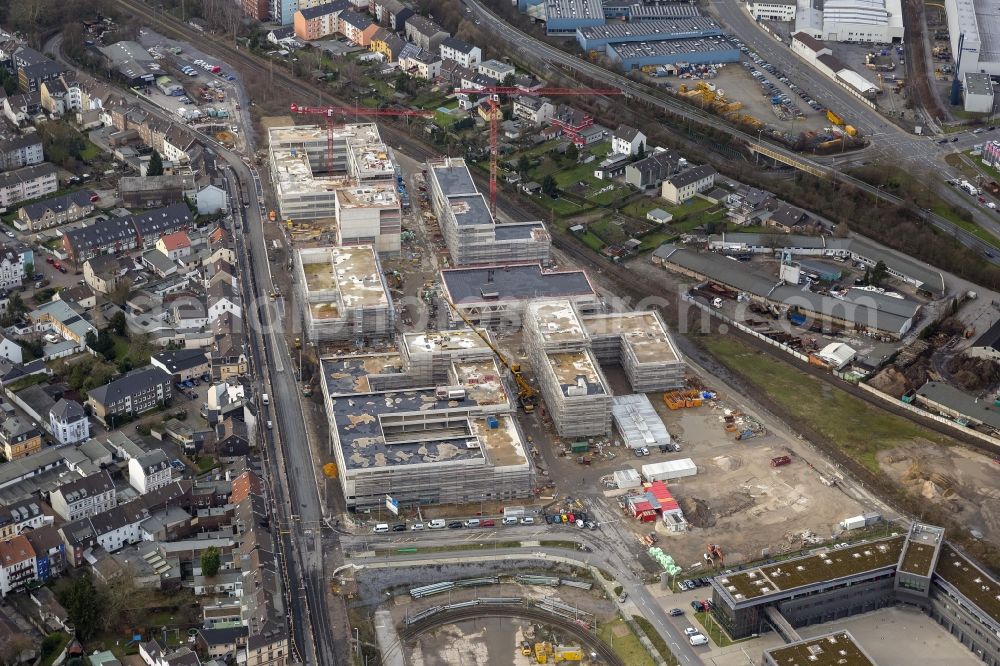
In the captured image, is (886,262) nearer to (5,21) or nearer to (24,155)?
(24,155)

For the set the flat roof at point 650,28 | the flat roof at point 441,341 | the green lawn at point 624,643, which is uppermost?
the flat roof at point 650,28

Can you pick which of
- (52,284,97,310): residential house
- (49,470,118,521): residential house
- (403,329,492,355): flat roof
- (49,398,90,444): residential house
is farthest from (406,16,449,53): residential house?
(49,470,118,521): residential house

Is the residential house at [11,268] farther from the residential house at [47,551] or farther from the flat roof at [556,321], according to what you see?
the flat roof at [556,321]

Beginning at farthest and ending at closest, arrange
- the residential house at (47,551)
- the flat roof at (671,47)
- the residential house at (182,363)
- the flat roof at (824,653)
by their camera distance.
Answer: the flat roof at (671,47), the residential house at (182,363), the residential house at (47,551), the flat roof at (824,653)

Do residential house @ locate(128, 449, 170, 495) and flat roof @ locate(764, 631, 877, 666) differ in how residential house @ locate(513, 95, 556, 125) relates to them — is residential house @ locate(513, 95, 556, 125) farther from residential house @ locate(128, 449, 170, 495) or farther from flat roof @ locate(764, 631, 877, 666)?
flat roof @ locate(764, 631, 877, 666)

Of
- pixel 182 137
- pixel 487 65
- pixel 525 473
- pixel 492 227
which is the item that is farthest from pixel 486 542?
pixel 487 65

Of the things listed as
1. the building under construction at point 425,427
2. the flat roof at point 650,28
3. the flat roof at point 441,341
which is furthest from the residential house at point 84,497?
the flat roof at point 650,28

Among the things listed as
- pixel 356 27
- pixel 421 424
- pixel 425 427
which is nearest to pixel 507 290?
pixel 425 427
